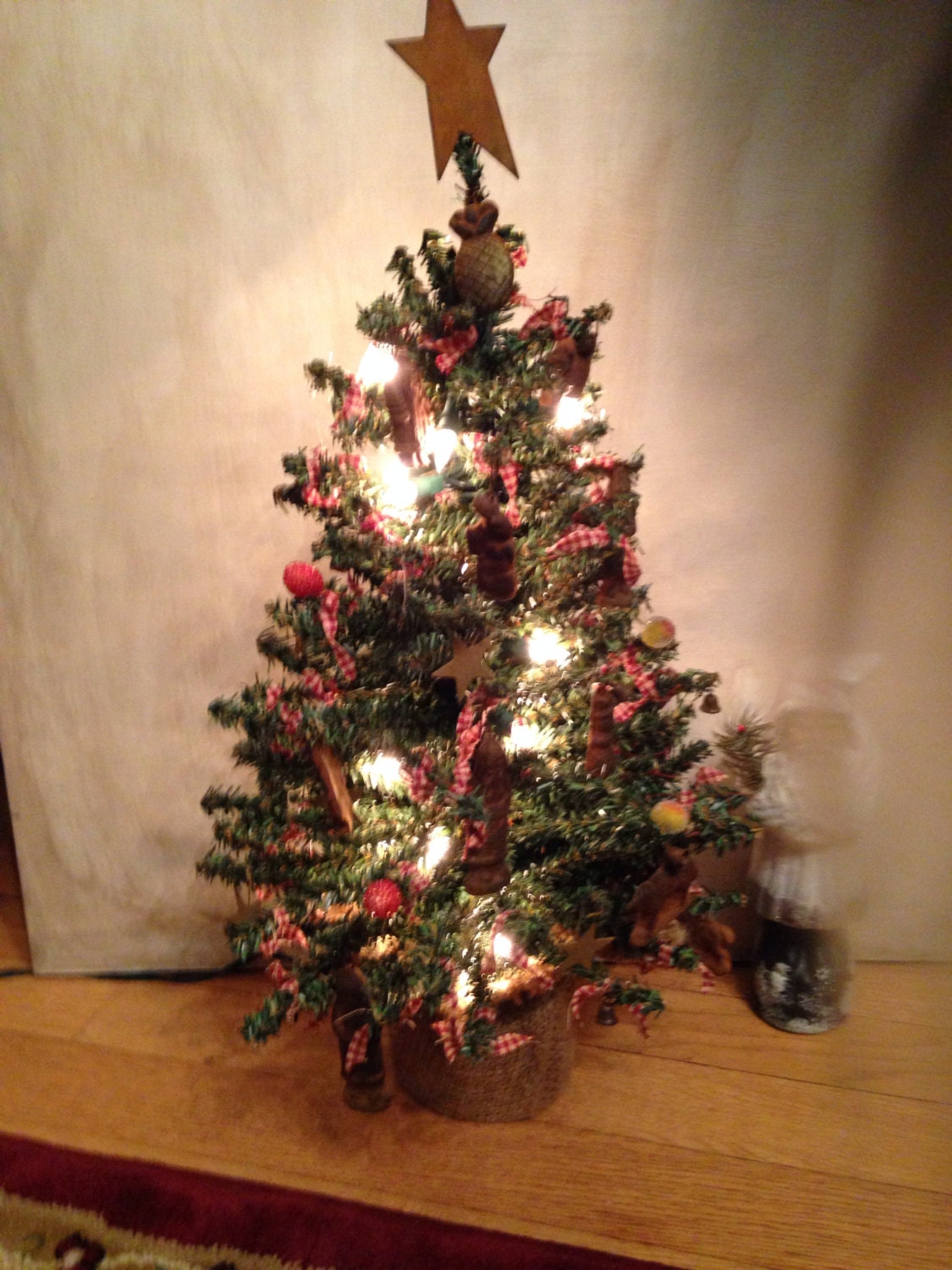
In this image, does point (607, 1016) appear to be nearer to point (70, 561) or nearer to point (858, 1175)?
point (858, 1175)

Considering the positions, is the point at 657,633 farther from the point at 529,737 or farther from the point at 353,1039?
the point at 353,1039

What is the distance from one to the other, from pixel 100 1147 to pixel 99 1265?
179 millimetres

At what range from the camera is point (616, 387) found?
3.59 ft

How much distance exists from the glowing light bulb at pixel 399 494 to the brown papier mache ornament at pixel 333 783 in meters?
0.26

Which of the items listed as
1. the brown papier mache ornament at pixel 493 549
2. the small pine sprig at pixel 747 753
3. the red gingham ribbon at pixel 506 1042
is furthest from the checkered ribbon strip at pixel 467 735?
the small pine sprig at pixel 747 753

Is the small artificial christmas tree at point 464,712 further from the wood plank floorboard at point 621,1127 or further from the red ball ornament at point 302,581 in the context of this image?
the wood plank floorboard at point 621,1127

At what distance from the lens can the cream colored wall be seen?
100 centimetres

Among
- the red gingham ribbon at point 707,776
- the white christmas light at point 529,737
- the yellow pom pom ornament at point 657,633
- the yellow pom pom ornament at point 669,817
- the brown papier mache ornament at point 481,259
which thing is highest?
the brown papier mache ornament at point 481,259

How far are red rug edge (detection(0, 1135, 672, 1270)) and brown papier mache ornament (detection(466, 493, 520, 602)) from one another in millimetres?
705

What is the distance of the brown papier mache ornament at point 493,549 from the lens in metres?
0.70

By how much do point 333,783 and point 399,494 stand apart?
0.32m

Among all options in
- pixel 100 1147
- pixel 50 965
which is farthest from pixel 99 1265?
pixel 50 965

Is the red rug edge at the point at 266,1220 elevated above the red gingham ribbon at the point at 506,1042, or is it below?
below

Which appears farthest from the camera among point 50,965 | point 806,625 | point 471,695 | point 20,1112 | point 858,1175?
point 50,965
